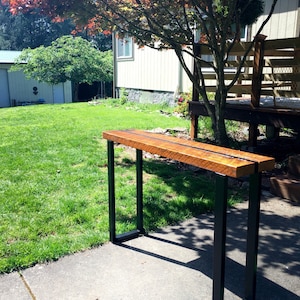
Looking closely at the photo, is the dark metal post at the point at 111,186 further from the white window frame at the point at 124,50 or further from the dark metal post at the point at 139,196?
the white window frame at the point at 124,50

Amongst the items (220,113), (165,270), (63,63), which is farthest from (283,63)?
(63,63)

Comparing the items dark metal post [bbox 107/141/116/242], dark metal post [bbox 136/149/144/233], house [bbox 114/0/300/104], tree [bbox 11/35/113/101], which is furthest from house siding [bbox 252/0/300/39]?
tree [bbox 11/35/113/101]

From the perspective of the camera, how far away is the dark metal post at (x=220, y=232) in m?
2.00

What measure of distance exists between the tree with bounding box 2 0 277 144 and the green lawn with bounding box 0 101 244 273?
1.39 m

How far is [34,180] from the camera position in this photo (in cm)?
467

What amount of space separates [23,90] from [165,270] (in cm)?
2223

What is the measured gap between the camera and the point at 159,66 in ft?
41.1

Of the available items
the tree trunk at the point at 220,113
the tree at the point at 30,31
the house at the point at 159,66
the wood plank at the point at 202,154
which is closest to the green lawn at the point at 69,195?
the tree trunk at the point at 220,113

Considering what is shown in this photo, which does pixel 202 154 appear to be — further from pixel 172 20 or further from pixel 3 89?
pixel 3 89

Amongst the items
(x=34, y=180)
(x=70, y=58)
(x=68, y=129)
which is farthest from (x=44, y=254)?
(x=70, y=58)

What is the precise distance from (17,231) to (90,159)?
2450mm

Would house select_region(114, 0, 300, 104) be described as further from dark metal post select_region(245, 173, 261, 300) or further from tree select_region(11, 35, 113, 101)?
dark metal post select_region(245, 173, 261, 300)

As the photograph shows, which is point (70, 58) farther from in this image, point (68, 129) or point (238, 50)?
point (238, 50)

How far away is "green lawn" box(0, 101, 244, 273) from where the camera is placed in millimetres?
3102
